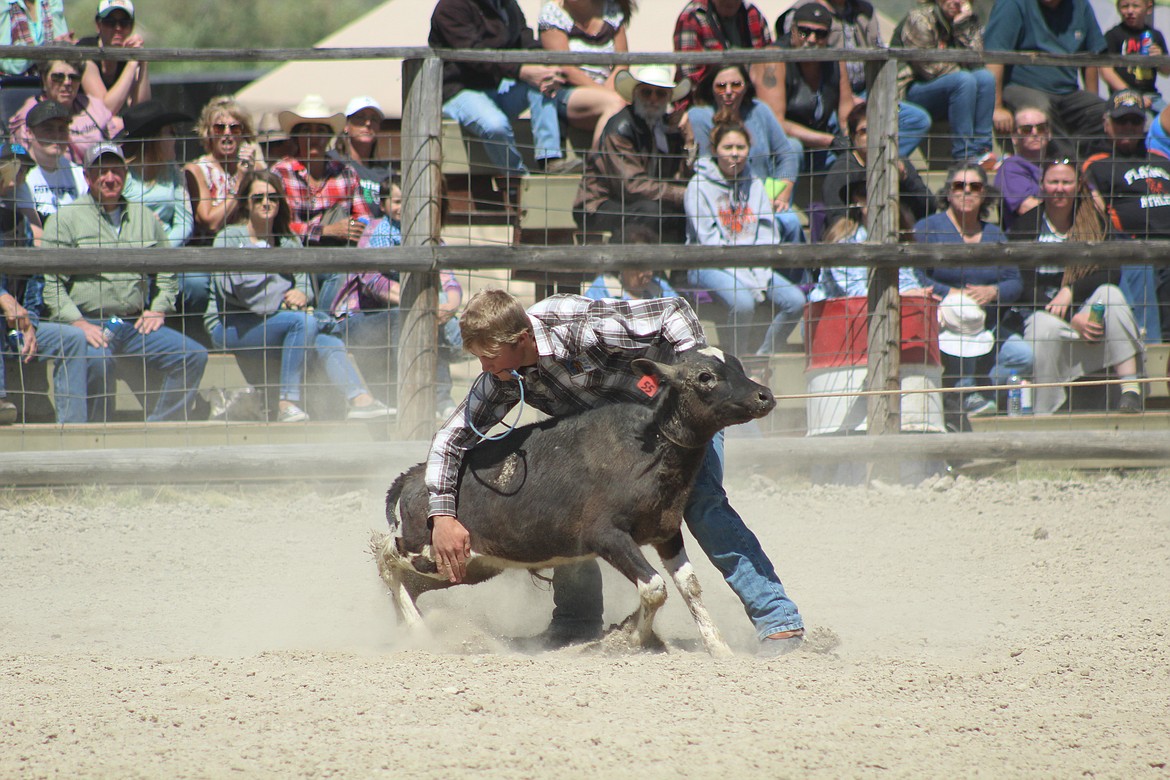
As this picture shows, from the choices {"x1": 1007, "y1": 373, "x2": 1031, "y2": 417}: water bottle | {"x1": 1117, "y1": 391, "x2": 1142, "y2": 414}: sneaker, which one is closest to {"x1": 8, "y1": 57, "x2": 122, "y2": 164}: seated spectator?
{"x1": 1007, "y1": 373, "x2": 1031, "y2": 417}: water bottle

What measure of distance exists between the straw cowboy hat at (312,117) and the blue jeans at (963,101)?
414 centimetres

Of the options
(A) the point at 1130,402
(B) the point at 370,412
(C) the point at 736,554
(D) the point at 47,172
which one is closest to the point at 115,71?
(D) the point at 47,172

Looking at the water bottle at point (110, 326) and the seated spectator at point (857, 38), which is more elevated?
the seated spectator at point (857, 38)

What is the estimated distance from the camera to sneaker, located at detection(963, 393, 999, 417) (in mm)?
7906

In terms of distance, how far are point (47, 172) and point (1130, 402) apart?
7.17m

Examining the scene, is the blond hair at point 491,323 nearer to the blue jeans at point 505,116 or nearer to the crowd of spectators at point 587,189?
the crowd of spectators at point 587,189

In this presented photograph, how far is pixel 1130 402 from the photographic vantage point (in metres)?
7.96

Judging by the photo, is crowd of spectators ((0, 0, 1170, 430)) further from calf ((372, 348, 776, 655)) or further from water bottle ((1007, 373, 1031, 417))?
calf ((372, 348, 776, 655))

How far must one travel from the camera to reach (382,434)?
7504mm

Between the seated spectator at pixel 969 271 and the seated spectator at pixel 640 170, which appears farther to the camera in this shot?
the seated spectator at pixel 969 271

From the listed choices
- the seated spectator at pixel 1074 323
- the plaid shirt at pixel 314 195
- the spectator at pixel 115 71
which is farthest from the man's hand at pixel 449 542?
the spectator at pixel 115 71

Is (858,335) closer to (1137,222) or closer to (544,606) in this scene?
(1137,222)

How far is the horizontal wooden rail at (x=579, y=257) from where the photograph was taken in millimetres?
6977

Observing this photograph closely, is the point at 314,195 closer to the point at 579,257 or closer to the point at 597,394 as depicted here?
the point at 579,257
